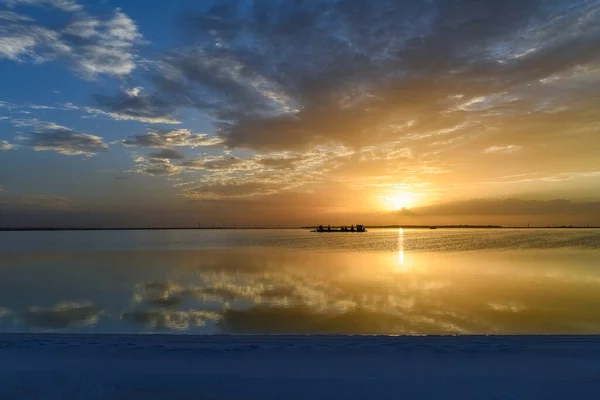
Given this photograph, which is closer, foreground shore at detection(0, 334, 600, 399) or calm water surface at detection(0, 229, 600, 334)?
foreground shore at detection(0, 334, 600, 399)

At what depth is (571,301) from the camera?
A: 13789 millimetres

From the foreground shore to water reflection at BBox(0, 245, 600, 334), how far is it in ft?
8.32

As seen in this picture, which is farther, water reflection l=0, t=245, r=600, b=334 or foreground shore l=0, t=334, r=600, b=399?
water reflection l=0, t=245, r=600, b=334

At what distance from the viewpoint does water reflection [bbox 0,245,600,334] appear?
35.5ft

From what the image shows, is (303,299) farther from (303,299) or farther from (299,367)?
(299,367)

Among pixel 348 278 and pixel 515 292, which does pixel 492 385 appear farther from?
pixel 348 278

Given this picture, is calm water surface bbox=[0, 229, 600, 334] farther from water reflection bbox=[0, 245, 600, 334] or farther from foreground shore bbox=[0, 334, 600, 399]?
foreground shore bbox=[0, 334, 600, 399]

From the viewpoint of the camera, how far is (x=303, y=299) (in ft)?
47.6

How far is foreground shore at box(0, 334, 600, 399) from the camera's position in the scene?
17.5ft

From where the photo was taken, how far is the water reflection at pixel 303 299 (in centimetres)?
1081

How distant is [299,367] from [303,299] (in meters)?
8.35

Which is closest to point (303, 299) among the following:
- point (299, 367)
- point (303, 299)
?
point (303, 299)

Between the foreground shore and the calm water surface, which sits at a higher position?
the foreground shore

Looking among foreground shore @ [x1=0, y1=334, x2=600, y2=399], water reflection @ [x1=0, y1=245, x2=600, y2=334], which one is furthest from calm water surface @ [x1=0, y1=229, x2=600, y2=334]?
foreground shore @ [x1=0, y1=334, x2=600, y2=399]
